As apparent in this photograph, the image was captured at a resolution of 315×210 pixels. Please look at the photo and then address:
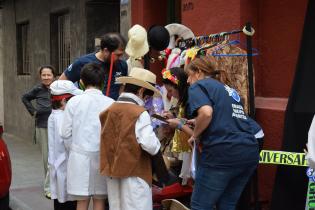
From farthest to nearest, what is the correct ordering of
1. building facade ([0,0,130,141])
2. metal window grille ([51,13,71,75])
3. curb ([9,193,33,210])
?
metal window grille ([51,13,71,75]) → building facade ([0,0,130,141]) → curb ([9,193,33,210])

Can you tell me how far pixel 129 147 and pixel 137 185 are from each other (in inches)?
13.2

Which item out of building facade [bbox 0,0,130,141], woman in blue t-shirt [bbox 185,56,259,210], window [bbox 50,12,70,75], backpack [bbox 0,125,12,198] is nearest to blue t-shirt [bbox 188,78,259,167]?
Answer: woman in blue t-shirt [bbox 185,56,259,210]

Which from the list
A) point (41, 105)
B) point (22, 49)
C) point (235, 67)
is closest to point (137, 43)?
point (235, 67)

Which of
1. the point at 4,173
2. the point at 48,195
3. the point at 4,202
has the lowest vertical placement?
the point at 48,195

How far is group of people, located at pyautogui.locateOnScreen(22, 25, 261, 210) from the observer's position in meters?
4.72

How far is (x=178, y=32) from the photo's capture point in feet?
22.1

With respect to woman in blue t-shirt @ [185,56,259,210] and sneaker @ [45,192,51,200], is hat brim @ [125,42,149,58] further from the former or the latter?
sneaker @ [45,192,51,200]

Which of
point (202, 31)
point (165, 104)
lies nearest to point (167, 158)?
point (165, 104)

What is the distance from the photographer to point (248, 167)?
4.81 m

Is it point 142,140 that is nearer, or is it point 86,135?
point 142,140

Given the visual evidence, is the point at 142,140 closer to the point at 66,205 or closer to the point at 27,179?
the point at 66,205

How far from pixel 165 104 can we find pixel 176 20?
2.60 m

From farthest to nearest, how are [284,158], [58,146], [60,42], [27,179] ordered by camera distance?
[60,42] → [27,179] → [58,146] → [284,158]

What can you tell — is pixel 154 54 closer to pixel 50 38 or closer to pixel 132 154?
pixel 132 154
